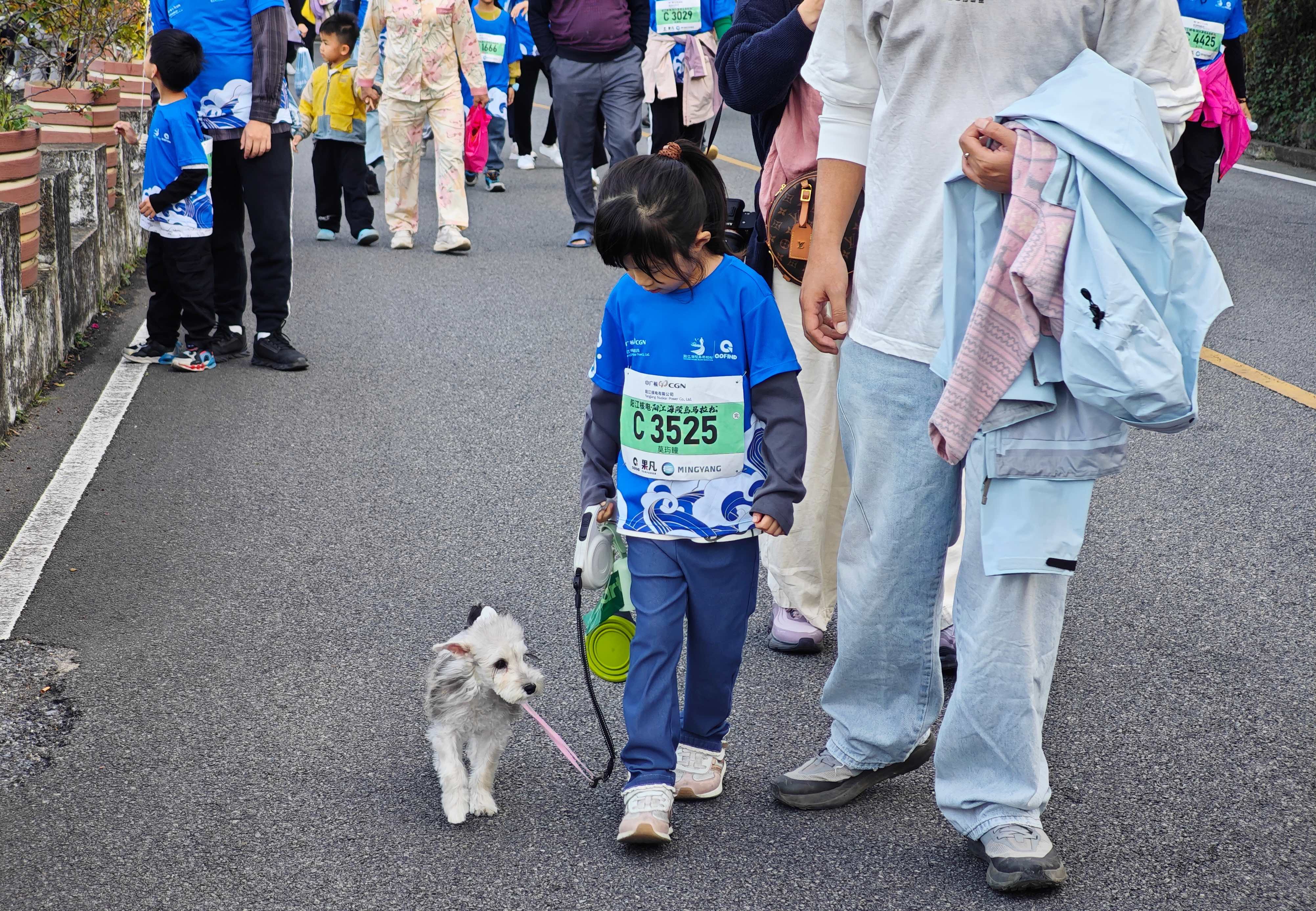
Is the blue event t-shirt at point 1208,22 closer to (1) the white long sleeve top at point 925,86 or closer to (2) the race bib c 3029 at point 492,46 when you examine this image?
(1) the white long sleeve top at point 925,86

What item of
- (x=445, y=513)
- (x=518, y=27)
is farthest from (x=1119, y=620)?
(x=518, y=27)

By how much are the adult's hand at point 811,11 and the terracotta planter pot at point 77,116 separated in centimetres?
586

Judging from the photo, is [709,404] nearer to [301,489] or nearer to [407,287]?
[301,489]

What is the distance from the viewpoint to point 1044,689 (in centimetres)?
271

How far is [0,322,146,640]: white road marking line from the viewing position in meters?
4.10

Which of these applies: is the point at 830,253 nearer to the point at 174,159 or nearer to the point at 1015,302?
the point at 1015,302

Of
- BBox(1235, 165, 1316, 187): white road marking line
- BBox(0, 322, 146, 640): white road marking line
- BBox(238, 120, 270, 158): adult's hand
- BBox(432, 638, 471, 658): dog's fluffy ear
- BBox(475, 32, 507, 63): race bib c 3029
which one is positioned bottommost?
BBox(0, 322, 146, 640): white road marking line

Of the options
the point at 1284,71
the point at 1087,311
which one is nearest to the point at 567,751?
the point at 1087,311

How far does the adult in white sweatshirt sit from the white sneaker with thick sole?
0.17m

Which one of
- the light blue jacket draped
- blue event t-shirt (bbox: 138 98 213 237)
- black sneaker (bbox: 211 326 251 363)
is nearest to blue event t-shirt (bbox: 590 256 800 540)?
the light blue jacket draped

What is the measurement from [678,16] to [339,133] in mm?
2639

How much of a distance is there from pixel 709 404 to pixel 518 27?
1235 centimetres

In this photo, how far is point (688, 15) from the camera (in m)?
9.55

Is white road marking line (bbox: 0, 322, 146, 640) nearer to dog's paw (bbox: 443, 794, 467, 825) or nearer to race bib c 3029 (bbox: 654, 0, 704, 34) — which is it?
dog's paw (bbox: 443, 794, 467, 825)
